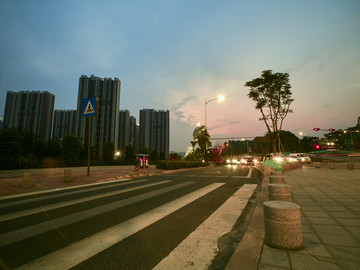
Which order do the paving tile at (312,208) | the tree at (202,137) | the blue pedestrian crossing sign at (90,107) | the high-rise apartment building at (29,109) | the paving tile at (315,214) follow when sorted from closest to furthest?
the paving tile at (315,214) → the paving tile at (312,208) → the blue pedestrian crossing sign at (90,107) → the tree at (202,137) → the high-rise apartment building at (29,109)

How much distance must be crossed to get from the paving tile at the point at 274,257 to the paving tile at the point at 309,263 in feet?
0.24

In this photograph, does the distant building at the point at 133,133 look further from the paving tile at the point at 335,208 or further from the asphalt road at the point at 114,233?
the paving tile at the point at 335,208

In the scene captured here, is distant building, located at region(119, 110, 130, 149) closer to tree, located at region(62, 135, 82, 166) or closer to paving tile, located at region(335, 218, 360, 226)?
tree, located at region(62, 135, 82, 166)

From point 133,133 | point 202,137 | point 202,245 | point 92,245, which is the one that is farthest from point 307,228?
point 133,133

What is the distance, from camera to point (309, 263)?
6.89 ft

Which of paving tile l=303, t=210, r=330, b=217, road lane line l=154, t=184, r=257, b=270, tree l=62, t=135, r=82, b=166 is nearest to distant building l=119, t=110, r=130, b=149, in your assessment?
tree l=62, t=135, r=82, b=166

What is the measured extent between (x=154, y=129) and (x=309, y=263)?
108 meters

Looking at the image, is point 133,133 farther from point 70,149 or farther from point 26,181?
point 26,181

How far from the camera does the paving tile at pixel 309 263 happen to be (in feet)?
6.59

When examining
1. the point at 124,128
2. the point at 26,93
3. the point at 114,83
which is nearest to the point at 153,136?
the point at 124,128

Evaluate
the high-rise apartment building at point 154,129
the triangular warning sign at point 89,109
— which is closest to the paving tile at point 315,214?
the triangular warning sign at point 89,109

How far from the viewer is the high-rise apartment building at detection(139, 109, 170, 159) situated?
352ft

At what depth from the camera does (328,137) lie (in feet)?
349

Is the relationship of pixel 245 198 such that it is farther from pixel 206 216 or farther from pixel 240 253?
pixel 240 253
